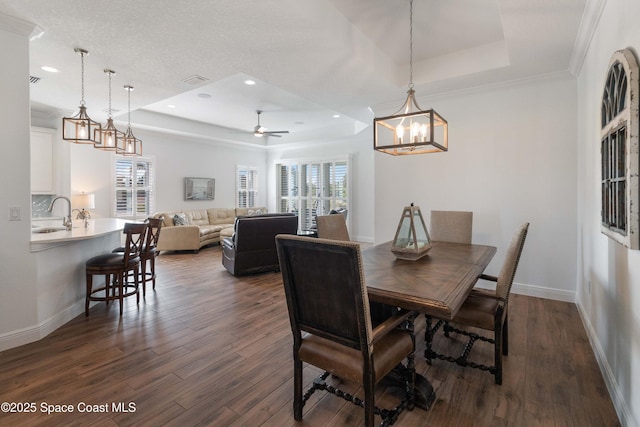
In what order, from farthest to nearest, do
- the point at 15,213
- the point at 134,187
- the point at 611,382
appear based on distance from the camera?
1. the point at 134,187
2. the point at 15,213
3. the point at 611,382

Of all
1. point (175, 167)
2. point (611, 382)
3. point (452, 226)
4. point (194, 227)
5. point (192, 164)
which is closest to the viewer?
point (611, 382)

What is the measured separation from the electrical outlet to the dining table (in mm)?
2989

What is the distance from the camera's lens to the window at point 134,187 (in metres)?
6.96

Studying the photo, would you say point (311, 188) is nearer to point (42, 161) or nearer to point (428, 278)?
point (42, 161)

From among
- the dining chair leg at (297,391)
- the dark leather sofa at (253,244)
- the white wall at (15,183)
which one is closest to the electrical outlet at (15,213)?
the white wall at (15,183)

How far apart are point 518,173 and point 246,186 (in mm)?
7550

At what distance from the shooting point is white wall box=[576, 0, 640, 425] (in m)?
1.66

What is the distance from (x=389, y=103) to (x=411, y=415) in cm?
417

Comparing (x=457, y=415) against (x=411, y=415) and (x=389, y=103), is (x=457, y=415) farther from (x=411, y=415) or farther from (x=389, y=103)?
(x=389, y=103)

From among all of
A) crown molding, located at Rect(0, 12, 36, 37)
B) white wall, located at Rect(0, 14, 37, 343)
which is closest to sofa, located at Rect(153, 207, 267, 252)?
white wall, located at Rect(0, 14, 37, 343)

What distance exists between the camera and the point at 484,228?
4.12m

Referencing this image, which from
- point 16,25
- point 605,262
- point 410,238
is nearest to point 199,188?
point 16,25

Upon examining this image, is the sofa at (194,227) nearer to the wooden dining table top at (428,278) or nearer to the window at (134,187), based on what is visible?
the window at (134,187)

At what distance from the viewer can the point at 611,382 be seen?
198 centimetres
